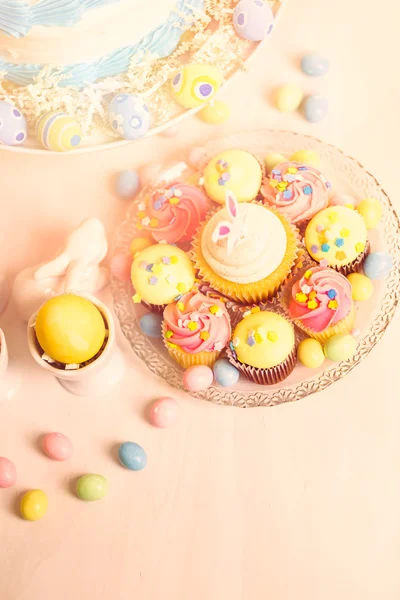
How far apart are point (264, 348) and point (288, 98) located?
0.51 m

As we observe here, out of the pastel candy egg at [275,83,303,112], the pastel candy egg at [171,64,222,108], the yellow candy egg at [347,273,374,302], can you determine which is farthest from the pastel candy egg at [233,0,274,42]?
the yellow candy egg at [347,273,374,302]

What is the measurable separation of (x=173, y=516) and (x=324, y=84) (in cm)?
82

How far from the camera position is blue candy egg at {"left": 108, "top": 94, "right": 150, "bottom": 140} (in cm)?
96

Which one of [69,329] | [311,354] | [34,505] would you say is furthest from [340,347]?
[34,505]

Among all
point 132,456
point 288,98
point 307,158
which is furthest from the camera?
point 288,98

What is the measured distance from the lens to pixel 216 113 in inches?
47.1

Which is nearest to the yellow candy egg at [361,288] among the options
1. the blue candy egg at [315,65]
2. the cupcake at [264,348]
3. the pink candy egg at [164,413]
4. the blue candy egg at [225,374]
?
the cupcake at [264,348]

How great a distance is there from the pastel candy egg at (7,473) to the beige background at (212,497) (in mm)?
15

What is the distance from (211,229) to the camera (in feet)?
3.23

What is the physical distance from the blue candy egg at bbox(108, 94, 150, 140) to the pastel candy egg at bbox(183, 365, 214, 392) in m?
0.36

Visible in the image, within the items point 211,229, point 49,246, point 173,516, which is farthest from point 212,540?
point 49,246

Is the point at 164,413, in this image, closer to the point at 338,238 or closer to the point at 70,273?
the point at 70,273

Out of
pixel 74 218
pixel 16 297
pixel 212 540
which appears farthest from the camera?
pixel 74 218

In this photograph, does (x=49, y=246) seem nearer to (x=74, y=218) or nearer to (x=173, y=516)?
(x=74, y=218)
